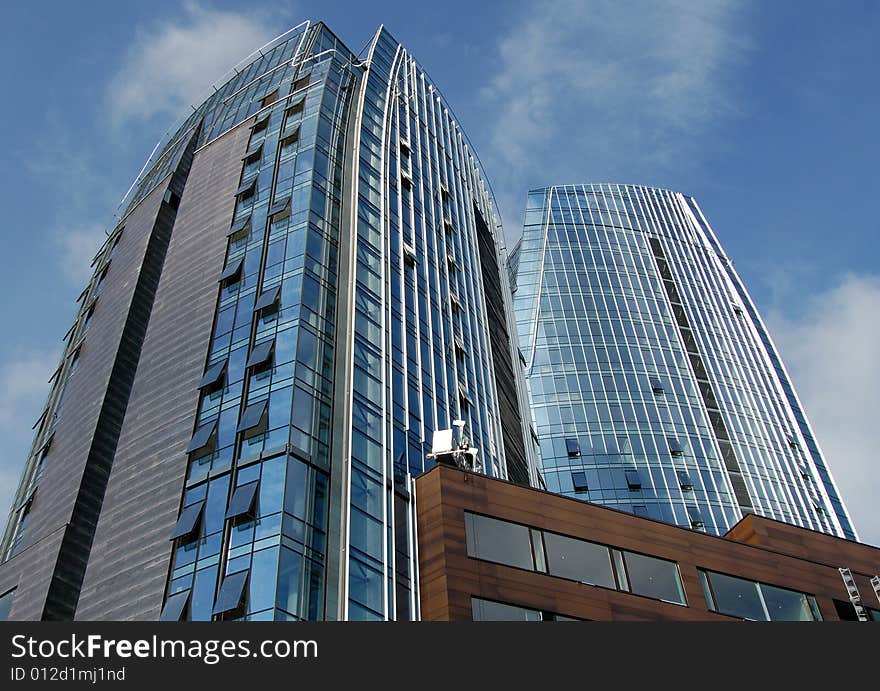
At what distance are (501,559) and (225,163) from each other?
38504 millimetres

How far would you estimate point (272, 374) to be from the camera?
4716 cm

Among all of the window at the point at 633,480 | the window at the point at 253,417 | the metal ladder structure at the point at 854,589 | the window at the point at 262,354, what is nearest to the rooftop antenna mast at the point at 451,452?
the window at the point at 253,417

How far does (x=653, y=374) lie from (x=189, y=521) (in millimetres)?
83604

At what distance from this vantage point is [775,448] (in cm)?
11206

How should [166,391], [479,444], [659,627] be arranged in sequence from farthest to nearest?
1. [479,444]
2. [166,391]
3. [659,627]

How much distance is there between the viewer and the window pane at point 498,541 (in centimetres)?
3994

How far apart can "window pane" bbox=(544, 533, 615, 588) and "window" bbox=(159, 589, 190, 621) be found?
15039 mm

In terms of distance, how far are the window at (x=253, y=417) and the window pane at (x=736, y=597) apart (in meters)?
21.9

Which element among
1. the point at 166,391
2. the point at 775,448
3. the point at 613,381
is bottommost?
the point at 166,391

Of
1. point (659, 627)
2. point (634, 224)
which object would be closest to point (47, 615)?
point (659, 627)

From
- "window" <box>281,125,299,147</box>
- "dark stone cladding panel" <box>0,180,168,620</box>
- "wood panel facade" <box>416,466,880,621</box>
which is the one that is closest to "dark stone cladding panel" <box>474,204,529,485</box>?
"wood panel facade" <box>416,466,880,621</box>

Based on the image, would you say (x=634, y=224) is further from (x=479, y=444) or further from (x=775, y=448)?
(x=479, y=444)

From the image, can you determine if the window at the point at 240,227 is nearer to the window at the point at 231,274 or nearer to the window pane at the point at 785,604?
the window at the point at 231,274

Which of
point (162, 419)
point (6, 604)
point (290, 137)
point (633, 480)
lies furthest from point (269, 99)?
point (633, 480)
